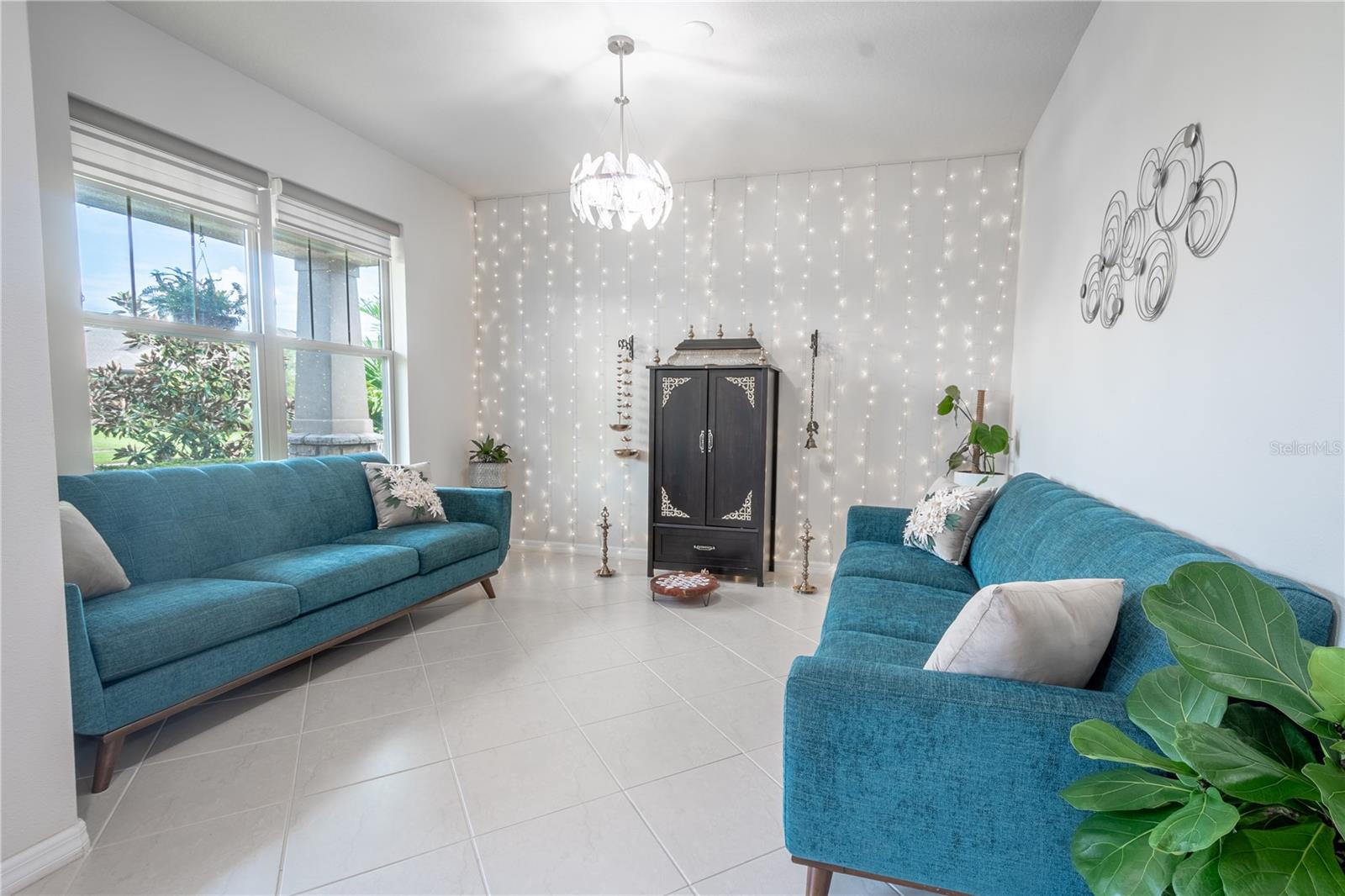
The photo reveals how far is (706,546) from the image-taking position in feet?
14.0

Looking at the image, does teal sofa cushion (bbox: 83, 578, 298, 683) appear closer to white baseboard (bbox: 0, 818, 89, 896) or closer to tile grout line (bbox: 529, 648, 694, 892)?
white baseboard (bbox: 0, 818, 89, 896)

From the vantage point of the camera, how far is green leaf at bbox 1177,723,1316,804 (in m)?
0.72

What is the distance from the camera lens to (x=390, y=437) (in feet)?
14.3

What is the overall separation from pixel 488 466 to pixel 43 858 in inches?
133

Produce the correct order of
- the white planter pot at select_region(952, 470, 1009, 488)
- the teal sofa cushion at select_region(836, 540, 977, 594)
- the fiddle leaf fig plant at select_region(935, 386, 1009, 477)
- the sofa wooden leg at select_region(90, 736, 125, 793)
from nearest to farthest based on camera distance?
1. the sofa wooden leg at select_region(90, 736, 125, 793)
2. the teal sofa cushion at select_region(836, 540, 977, 594)
3. the white planter pot at select_region(952, 470, 1009, 488)
4. the fiddle leaf fig plant at select_region(935, 386, 1009, 477)

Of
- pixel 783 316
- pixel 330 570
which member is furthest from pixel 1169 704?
pixel 783 316

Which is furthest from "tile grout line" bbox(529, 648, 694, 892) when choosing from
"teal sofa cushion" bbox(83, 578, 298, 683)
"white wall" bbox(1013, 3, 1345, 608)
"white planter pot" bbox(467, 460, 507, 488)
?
"white planter pot" bbox(467, 460, 507, 488)

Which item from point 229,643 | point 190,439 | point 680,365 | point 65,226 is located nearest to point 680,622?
point 680,365

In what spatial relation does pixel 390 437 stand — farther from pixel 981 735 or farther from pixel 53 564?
pixel 981 735

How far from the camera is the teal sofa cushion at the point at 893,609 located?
1.97 meters

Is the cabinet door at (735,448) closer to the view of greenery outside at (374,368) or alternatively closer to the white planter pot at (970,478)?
the white planter pot at (970,478)

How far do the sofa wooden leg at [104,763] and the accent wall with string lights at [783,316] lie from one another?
3252 mm

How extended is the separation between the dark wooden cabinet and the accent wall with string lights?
426mm

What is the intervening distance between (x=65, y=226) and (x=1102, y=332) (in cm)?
405
